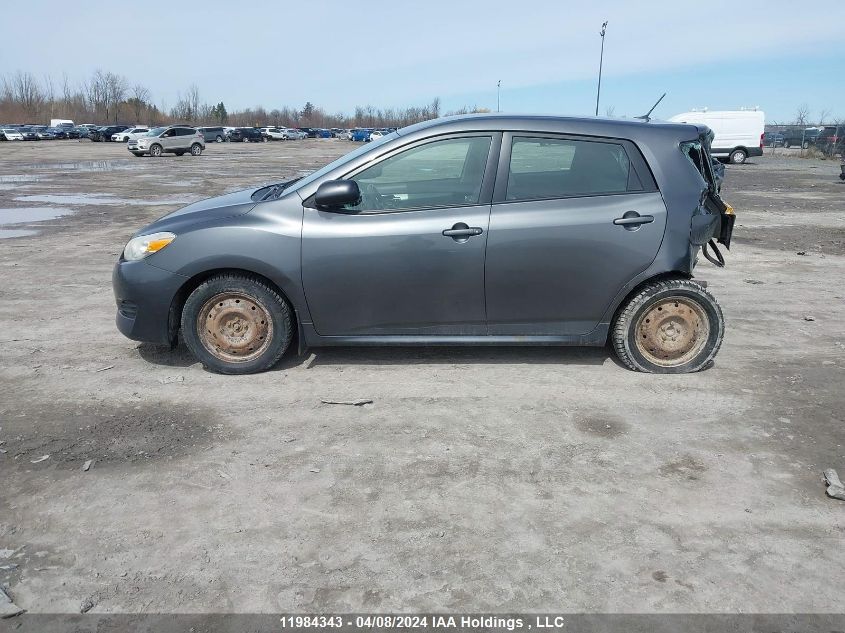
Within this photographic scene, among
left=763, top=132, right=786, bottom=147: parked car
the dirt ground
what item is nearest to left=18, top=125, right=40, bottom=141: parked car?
left=763, top=132, right=786, bottom=147: parked car

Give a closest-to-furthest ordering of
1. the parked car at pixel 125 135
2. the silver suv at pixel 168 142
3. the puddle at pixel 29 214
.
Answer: the puddle at pixel 29 214, the silver suv at pixel 168 142, the parked car at pixel 125 135

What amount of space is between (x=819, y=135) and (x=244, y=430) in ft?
177

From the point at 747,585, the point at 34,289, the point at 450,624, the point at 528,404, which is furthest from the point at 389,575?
Answer: the point at 34,289

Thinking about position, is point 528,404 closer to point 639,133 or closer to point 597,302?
point 597,302

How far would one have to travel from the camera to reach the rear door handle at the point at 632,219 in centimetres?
462

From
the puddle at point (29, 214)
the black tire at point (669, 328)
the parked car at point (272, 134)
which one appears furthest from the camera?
the parked car at point (272, 134)

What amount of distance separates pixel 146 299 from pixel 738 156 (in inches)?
1454

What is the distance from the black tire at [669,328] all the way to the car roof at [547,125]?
1.10 m

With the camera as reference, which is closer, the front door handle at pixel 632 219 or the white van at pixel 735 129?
the front door handle at pixel 632 219

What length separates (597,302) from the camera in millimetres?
4742

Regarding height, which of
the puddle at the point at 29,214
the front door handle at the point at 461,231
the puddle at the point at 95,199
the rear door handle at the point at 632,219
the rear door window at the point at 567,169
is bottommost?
the puddle at the point at 29,214

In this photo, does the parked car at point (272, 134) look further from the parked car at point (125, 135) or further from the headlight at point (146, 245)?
the headlight at point (146, 245)

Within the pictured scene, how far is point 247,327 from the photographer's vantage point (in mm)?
4809

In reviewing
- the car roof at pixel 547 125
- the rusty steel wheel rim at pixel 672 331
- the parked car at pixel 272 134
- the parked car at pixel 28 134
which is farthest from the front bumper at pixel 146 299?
the parked car at pixel 272 134
